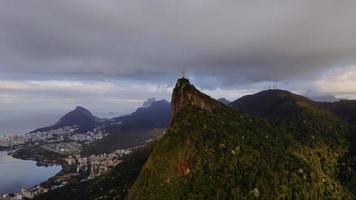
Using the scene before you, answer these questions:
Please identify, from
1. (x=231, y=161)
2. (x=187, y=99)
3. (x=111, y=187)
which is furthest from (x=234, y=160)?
(x=111, y=187)

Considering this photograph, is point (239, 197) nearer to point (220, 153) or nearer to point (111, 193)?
point (220, 153)

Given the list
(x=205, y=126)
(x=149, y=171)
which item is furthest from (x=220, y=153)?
(x=149, y=171)

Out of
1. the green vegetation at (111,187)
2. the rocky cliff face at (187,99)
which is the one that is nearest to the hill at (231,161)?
the rocky cliff face at (187,99)

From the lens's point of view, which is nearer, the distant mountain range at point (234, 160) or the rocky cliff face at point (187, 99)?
the distant mountain range at point (234, 160)

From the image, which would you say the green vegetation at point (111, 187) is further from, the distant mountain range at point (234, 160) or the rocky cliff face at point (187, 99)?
the rocky cliff face at point (187, 99)

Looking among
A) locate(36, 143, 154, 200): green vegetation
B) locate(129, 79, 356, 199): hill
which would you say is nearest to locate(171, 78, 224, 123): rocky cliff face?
locate(129, 79, 356, 199): hill

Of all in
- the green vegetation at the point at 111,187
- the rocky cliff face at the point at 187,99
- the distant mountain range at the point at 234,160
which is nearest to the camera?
the distant mountain range at the point at 234,160

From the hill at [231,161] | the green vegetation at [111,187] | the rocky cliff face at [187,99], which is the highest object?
the rocky cliff face at [187,99]

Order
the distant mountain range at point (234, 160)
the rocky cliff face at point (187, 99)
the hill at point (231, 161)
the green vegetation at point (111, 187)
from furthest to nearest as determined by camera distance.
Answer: the green vegetation at point (111, 187), the rocky cliff face at point (187, 99), the distant mountain range at point (234, 160), the hill at point (231, 161)

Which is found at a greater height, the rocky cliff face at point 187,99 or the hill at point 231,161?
the rocky cliff face at point 187,99
